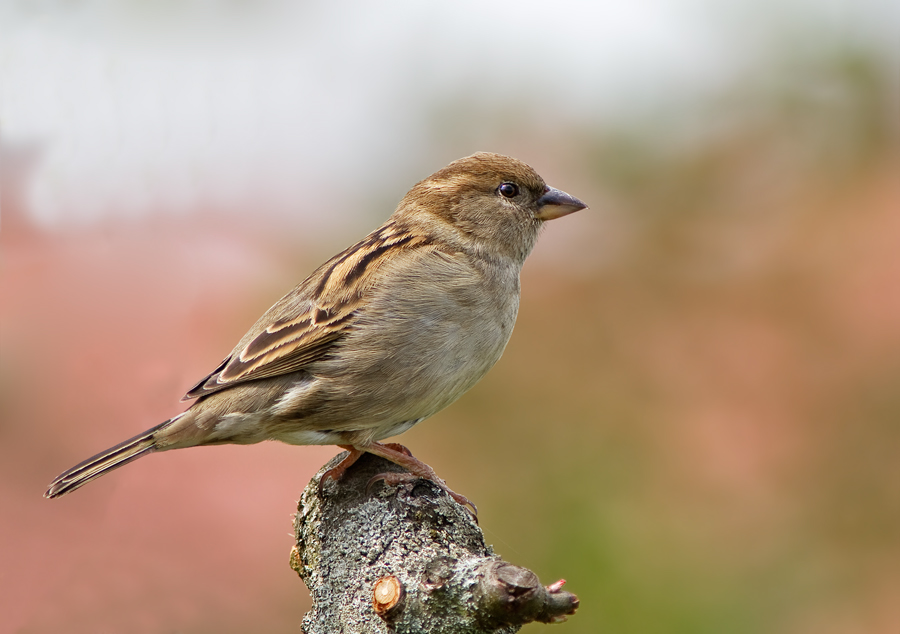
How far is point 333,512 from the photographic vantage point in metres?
2.04

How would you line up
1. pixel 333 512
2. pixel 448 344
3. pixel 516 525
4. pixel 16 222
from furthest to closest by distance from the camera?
pixel 16 222
pixel 516 525
pixel 448 344
pixel 333 512

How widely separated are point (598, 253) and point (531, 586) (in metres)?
3.22

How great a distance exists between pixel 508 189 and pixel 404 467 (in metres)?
1.10

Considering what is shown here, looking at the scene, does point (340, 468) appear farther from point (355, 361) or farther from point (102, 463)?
point (102, 463)

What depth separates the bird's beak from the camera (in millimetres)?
2939

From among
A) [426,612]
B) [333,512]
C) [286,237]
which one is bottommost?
[426,612]

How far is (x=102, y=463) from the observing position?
2.37 meters

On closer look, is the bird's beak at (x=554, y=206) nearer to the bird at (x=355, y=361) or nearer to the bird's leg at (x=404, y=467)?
the bird at (x=355, y=361)

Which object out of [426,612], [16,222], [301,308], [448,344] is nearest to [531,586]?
[426,612]

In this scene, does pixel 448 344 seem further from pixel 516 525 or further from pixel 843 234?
pixel 843 234

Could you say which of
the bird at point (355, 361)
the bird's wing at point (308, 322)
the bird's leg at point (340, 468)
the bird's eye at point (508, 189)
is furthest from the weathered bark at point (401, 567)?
the bird's eye at point (508, 189)

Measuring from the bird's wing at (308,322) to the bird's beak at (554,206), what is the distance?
20.4 inches

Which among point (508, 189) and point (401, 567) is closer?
point (401, 567)

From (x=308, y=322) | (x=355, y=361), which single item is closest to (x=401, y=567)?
(x=355, y=361)
